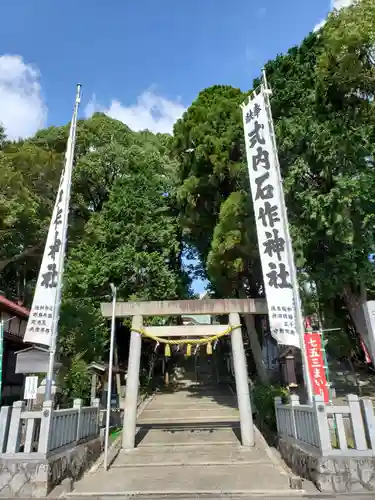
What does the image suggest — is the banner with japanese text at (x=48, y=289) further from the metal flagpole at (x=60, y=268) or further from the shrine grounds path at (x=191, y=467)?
the shrine grounds path at (x=191, y=467)

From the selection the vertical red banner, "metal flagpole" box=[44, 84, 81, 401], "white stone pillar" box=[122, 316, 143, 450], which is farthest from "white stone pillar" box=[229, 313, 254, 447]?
"metal flagpole" box=[44, 84, 81, 401]

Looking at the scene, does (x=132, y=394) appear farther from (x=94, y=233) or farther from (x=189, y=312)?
(x=94, y=233)

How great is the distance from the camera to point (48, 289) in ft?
30.7

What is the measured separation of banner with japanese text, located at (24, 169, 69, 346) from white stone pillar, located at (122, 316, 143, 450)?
3.42m

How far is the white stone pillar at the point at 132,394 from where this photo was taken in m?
10.9

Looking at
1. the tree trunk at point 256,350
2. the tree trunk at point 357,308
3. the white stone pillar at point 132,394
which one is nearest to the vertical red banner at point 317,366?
the tree trunk at point 357,308

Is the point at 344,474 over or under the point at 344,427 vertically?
under

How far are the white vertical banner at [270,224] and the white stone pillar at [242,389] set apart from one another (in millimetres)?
2844

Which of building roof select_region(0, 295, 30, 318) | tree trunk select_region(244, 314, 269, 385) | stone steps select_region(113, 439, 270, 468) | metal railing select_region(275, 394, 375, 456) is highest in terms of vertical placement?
building roof select_region(0, 295, 30, 318)

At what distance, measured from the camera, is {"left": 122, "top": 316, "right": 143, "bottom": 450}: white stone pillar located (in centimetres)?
1089

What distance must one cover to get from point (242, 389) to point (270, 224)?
203 inches

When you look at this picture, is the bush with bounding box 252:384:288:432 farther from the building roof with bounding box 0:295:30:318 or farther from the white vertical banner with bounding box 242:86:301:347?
the building roof with bounding box 0:295:30:318

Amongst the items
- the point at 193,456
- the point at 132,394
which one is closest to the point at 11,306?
the point at 132,394

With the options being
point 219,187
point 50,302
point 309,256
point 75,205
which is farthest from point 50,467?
point 75,205
